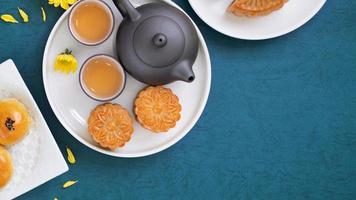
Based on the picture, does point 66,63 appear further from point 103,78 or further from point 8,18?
point 8,18

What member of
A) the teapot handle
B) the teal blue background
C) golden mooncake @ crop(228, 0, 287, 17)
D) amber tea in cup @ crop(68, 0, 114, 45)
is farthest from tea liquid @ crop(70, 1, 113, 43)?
golden mooncake @ crop(228, 0, 287, 17)

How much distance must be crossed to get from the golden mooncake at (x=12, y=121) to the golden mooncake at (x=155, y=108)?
0.96 ft

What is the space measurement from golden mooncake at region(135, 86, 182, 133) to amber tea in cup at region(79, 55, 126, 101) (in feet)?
0.22

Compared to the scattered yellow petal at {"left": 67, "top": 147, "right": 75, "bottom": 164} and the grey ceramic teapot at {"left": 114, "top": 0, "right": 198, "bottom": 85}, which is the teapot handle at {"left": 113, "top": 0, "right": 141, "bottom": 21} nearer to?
the grey ceramic teapot at {"left": 114, "top": 0, "right": 198, "bottom": 85}

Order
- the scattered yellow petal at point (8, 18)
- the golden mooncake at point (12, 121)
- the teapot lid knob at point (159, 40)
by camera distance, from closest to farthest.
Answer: the teapot lid knob at point (159, 40), the golden mooncake at point (12, 121), the scattered yellow petal at point (8, 18)

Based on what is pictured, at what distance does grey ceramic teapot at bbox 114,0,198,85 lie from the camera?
1193 millimetres

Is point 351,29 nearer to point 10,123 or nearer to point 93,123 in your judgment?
point 93,123

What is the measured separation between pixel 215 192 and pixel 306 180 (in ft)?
0.94

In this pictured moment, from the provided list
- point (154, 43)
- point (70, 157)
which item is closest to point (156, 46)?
point (154, 43)

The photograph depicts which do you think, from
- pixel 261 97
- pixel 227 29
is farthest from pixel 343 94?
pixel 227 29

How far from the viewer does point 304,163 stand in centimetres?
154

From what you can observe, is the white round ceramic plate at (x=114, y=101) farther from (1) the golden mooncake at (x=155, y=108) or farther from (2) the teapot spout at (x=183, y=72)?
(2) the teapot spout at (x=183, y=72)

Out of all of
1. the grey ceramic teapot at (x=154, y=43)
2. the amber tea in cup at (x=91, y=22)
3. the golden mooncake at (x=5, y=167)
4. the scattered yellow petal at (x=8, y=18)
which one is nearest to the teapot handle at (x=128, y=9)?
the grey ceramic teapot at (x=154, y=43)

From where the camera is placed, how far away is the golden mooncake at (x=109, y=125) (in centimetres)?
133
